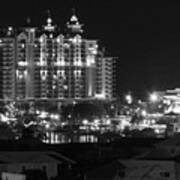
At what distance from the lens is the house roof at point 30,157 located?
13.8m

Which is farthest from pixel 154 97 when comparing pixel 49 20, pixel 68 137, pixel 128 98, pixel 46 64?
pixel 68 137

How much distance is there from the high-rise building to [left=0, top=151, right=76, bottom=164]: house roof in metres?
37.1

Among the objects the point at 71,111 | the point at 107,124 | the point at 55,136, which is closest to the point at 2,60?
the point at 71,111

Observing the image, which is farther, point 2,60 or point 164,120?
point 2,60

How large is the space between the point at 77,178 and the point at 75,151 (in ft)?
15.9

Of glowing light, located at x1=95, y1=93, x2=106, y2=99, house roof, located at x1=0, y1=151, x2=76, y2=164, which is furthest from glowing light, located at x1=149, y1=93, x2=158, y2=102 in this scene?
house roof, located at x1=0, y1=151, x2=76, y2=164

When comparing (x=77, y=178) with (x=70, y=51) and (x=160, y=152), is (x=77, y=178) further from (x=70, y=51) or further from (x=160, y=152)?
(x=70, y=51)

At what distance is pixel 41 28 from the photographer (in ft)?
176

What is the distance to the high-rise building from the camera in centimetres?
5222

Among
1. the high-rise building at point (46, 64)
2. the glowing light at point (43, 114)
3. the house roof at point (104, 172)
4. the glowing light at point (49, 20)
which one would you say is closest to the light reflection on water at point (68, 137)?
the glowing light at point (43, 114)

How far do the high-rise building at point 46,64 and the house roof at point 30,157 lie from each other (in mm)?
37072

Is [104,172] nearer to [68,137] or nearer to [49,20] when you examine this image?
[68,137]

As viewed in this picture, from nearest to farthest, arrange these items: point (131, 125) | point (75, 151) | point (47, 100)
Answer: point (75, 151) < point (131, 125) < point (47, 100)

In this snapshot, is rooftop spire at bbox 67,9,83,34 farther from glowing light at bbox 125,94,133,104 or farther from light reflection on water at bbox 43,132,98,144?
light reflection on water at bbox 43,132,98,144
